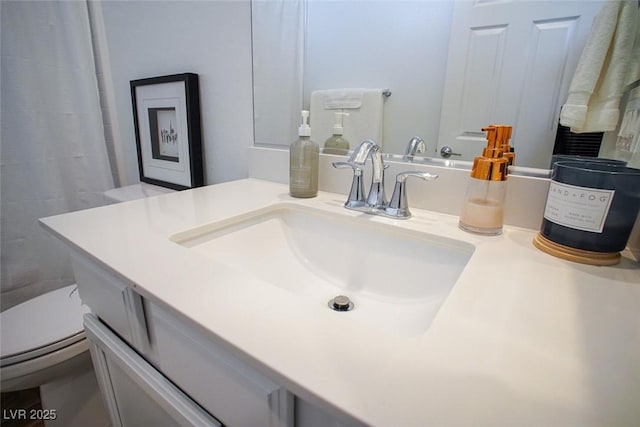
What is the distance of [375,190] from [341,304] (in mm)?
256

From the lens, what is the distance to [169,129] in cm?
118

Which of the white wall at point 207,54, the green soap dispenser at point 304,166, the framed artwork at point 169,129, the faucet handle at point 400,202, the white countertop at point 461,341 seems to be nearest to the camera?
the white countertop at point 461,341

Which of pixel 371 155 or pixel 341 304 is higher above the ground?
pixel 371 155

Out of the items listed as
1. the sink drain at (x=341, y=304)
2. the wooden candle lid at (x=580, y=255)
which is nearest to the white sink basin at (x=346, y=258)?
the sink drain at (x=341, y=304)

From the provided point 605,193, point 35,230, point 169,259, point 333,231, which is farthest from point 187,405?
point 35,230

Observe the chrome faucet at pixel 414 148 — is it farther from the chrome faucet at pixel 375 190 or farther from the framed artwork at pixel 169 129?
the framed artwork at pixel 169 129

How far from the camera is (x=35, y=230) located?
4.00 ft

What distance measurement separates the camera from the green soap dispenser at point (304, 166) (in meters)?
0.74

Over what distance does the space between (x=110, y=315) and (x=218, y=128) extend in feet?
2.38

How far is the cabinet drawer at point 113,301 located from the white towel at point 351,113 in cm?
58

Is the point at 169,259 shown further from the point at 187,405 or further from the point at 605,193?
the point at 605,193

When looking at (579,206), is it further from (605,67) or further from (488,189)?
(605,67)

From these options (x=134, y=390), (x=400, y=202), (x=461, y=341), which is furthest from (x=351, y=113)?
(x=134, y=390)

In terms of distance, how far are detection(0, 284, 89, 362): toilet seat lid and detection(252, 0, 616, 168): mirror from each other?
0.81 m
